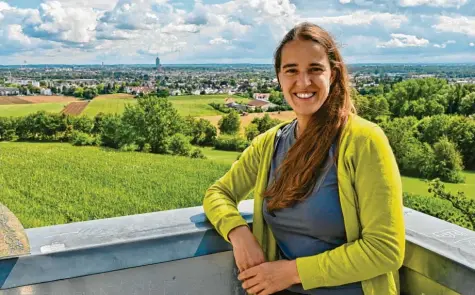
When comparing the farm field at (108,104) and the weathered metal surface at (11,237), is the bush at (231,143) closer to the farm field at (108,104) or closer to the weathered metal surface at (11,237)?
the farm field at (108,104)

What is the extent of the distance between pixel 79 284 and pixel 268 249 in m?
0.42

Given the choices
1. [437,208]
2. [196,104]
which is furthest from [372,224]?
[196,104]

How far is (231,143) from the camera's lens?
4.66m

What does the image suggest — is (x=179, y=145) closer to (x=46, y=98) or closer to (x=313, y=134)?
(x=46, y=98)

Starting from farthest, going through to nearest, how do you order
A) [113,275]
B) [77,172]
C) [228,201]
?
1. [77,172]
2. [228,201]
3. [113,275]

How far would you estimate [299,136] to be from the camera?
108cm

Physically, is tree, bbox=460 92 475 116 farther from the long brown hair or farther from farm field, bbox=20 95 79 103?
the long brown hair

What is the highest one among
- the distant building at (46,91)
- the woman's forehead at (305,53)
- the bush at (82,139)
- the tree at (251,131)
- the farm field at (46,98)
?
the woman's forehead at (305,53)

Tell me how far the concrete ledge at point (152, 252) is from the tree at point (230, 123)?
338cm

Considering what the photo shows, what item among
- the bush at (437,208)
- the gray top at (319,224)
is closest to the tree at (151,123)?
the bush at (437,208)

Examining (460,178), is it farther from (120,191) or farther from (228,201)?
(228,201)

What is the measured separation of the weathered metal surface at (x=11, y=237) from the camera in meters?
0.95

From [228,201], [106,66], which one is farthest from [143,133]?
[228,201]

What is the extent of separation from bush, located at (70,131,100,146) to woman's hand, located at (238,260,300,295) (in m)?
3.30
